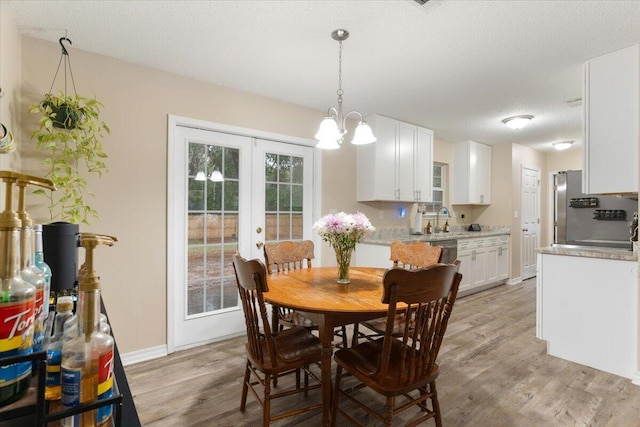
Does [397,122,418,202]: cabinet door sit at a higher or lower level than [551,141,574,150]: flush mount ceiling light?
lower

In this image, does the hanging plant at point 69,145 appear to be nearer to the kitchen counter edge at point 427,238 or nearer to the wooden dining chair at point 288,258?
the wooden dining chair at point 288,258

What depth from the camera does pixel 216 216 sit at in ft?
10.4

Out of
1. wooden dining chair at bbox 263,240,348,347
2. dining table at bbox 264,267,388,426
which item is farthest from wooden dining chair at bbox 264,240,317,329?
dining table at bbox 264,267,388,426

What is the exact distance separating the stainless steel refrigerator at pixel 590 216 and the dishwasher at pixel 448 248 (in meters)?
1.34

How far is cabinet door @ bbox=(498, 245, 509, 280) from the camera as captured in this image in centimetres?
536

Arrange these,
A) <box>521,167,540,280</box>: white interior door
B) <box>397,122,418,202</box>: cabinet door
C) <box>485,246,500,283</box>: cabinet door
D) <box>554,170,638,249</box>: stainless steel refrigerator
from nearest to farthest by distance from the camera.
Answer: <box>554,170,638,249</box>: stainless steel refrigerator < <box>397,122,418,202</box>: cabinet door < <box>485,246,500,283</box>: cabinet door < <box>521,167,540,280</box>: white interior door

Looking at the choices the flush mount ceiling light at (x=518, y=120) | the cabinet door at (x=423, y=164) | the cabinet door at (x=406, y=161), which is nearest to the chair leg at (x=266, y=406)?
the cabinet door at (x=406, y=161)

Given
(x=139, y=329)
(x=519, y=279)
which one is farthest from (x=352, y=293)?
(x=519, y=279)

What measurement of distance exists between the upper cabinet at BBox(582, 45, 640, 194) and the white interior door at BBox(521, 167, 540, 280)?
11.3 feet

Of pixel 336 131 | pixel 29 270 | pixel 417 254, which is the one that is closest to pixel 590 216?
A: pixel 417 254

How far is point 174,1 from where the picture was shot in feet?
6.40

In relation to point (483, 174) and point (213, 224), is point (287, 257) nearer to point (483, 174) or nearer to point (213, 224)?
point (213, 224)

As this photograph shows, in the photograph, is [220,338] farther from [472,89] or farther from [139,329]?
[472,89]

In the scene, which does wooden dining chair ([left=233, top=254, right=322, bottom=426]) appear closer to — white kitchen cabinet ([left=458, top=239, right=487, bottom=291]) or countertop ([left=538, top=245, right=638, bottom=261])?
countertop ([left=538, top=245, right=638, bottom=261])
